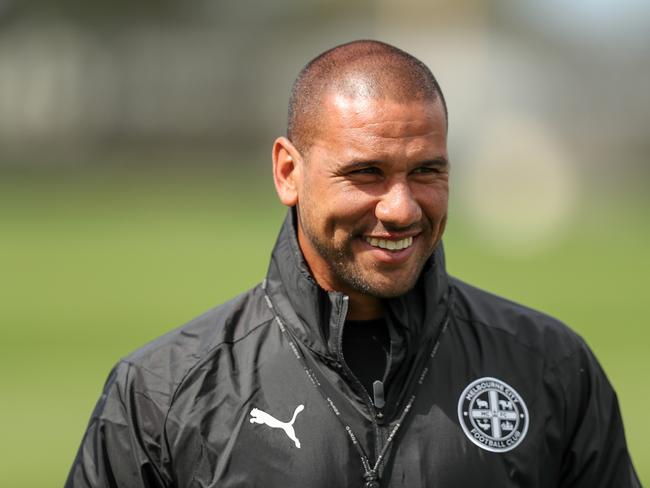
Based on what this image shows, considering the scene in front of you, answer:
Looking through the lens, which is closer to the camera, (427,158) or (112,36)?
(427,158)

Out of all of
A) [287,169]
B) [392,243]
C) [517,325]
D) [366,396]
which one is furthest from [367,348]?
[287,169]

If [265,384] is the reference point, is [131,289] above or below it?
below

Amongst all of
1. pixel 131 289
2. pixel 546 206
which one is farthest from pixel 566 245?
pixel 131 289

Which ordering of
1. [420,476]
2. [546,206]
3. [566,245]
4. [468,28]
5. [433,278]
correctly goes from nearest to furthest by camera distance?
[420,476] < [433,278] < [566,245] < [546,206] < [468,28]

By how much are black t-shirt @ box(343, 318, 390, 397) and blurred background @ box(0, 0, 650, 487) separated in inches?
205

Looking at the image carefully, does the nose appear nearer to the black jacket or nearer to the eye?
the eye

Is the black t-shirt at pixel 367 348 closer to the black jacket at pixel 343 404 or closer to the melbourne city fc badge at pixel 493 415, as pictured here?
the black jacket at pixel 343 404

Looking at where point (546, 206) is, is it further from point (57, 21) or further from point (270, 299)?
point (270, 299)

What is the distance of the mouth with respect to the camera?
144 inches

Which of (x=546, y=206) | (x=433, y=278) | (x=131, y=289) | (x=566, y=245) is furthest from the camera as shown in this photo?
(x=546, y=206)

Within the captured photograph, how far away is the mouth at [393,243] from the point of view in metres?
3.65

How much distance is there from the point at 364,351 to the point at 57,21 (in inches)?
1554

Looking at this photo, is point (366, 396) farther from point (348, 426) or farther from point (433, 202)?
point (433, 202)

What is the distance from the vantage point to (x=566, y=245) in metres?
24.1
